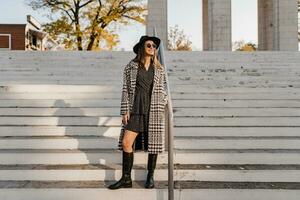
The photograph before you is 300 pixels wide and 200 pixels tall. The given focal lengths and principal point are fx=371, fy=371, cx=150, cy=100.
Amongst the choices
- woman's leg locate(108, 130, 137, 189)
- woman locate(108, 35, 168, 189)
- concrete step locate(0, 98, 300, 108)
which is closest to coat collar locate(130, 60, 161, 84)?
woman locate(108, 35, 168, 189)

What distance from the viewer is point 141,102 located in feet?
12.5

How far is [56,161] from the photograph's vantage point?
4.52 meters

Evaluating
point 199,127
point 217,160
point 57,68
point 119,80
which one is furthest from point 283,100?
point 57,68

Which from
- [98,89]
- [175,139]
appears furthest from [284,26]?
[175,139]

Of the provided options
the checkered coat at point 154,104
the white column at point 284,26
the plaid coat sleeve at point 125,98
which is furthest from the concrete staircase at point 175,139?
the white column at point 284,26

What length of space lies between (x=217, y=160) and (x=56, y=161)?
6.46 feet

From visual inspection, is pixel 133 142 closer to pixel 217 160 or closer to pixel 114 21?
pixel 217 160

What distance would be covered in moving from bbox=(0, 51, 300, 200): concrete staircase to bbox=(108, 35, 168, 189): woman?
417 millimetres

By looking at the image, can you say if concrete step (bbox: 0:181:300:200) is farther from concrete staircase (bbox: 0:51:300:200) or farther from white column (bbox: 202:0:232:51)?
white column (bbox: 202:0:232:51)

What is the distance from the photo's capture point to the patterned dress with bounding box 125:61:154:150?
382 cm

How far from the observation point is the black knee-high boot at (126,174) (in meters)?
3.87

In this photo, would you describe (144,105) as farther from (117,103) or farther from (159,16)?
(159,16)

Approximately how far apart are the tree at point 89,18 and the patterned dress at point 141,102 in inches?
945

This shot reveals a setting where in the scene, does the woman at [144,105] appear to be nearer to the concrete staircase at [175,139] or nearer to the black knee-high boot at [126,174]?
the black knee-high boot at [126,174]
